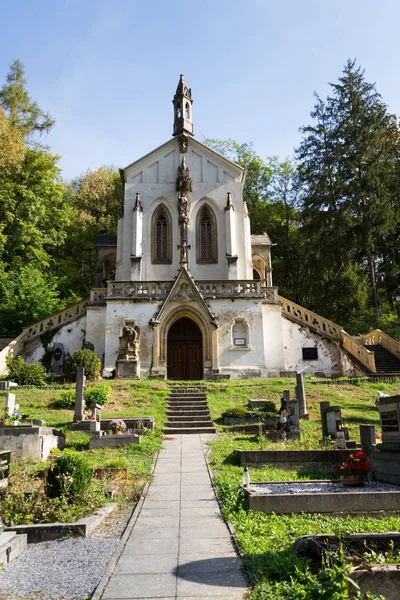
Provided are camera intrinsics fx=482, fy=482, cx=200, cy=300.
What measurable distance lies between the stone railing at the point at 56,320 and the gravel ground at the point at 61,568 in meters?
23.9

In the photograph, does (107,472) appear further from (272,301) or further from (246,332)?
(272,301)

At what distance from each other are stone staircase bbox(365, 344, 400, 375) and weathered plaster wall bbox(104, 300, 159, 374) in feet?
42.9

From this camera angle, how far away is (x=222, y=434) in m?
16.7

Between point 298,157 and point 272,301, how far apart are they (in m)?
17.2

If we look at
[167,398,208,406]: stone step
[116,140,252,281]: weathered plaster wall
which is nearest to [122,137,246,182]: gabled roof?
[116,140,252,281]: weathered plaster wall

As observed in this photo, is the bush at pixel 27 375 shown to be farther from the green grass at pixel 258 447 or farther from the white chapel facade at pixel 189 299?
the white chapel facade at pixel 189 299

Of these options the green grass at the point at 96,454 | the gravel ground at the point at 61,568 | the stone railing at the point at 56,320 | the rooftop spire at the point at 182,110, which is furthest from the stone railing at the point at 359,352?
the gravel ground at the point at 61,568

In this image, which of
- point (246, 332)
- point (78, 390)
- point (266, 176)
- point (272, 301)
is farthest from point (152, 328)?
point (266, 176)

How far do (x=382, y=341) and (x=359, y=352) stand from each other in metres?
5.04

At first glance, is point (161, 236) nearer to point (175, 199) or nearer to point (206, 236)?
point (175, 199)

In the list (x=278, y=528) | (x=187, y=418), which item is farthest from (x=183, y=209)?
(x=278, y=528)

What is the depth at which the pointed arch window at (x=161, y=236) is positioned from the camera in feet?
107

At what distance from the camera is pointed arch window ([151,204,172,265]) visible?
32719mm

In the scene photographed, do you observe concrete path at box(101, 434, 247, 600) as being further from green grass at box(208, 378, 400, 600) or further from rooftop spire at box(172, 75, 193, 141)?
rooftop spire at box(172, 75, 193, 141)
